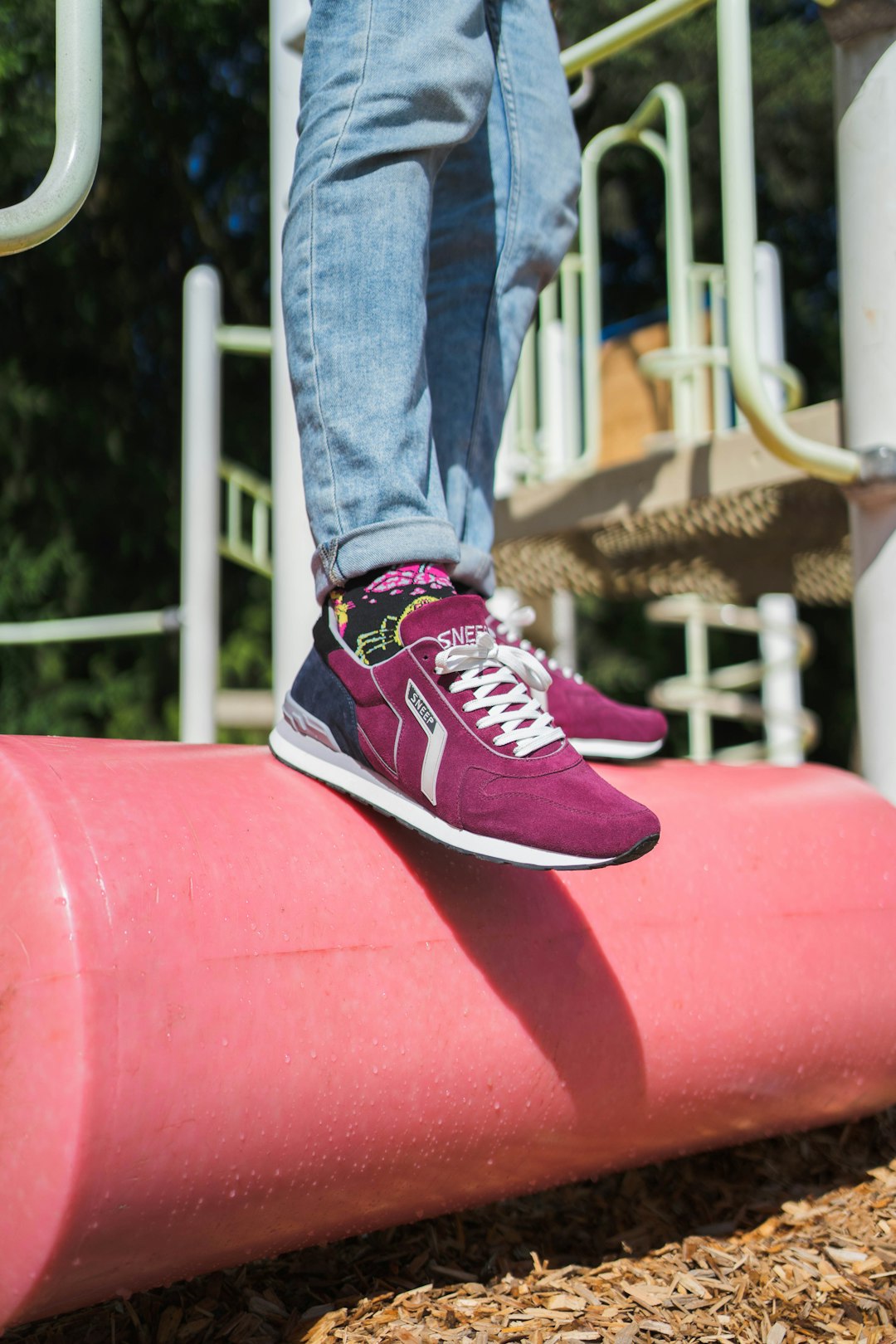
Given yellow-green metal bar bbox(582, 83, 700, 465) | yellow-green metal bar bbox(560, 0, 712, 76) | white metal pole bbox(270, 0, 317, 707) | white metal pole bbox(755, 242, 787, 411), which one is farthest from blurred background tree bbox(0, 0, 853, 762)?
white metal pole bbox(270, 0, 317, 707)

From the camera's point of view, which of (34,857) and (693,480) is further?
(693,480)

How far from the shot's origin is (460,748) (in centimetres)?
97

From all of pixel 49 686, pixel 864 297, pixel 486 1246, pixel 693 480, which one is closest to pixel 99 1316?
pixel 486 1246

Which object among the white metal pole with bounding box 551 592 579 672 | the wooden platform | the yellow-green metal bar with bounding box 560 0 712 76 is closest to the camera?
the yellow-green metal bar with bounding box 560 0 712 76

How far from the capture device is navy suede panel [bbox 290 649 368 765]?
3.47 ft

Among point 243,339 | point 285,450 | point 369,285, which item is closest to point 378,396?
point 369,285

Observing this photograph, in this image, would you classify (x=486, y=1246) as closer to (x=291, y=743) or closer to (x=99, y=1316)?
(x=99, y=1316)

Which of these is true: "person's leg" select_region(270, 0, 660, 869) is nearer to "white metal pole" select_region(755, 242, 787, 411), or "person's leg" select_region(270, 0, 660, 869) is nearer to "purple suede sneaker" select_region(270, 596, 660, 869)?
"purple suede sneaker" select_region(270, 596, 660, 869)

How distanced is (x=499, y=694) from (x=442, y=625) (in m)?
0.07

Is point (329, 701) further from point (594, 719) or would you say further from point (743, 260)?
point (743, 260)

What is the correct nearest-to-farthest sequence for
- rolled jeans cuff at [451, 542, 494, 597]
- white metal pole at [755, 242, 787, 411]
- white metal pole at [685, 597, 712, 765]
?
1. rolled jeans cuff at [451, 542, 494, 597]
2. white metal pole at [755, 242, 787, 411]
3. white metal pole at [685, 597, 712, 765]

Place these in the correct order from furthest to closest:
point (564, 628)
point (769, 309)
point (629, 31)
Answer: point (564, 628), point (769, 309), point (629, 31)

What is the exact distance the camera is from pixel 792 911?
1241 mm

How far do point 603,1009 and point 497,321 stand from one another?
0.68 metres
